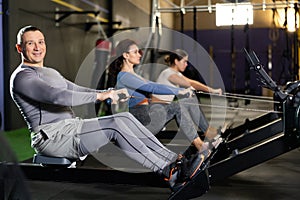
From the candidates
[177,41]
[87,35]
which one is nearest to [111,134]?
[87,35]

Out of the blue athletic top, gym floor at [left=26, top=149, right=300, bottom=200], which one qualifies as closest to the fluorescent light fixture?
the blue athletic top

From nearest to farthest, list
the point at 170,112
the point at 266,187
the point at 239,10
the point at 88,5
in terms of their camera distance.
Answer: the point at 266,187, the point at 170,112, the point at 239,10, the point at 88,5

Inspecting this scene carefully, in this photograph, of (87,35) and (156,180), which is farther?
(87,35)

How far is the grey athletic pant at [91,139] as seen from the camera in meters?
2.30

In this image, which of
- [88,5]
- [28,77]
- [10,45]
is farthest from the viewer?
[88,5]

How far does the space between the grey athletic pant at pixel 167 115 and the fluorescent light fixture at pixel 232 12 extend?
83.1 inches

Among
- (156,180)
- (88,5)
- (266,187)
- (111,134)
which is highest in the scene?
(88,5)

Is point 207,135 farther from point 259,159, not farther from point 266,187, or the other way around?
point 259,159

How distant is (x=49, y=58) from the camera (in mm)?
7055

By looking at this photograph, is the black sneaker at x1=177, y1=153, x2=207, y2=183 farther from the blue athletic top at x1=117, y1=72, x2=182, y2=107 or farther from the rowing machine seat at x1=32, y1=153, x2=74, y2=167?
the blue athletic top at x1=117, y1=72, x2=182, y2=107

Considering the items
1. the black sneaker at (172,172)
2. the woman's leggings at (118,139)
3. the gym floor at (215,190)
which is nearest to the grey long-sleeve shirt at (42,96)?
the woman's leggings at (118,139)

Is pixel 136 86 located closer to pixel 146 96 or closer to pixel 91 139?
pixel 146 96

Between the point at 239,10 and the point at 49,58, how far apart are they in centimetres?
303

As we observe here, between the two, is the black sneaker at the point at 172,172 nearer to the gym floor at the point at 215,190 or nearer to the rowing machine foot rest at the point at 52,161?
the gym floor at the point at 215,190
